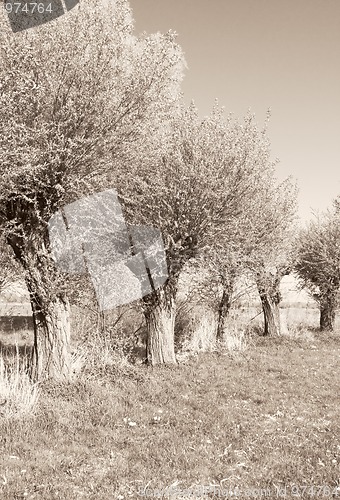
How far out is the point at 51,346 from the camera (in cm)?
1098

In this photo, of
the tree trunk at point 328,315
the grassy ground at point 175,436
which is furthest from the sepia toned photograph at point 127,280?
the tree trunk at point 328,315

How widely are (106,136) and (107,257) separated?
3.82 m

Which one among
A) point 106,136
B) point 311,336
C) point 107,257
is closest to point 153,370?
point 107,257

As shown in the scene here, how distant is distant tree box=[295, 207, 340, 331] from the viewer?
918 inches

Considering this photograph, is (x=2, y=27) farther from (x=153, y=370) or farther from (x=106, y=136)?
(x=153, y=370)

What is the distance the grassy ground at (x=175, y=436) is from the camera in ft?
21.7

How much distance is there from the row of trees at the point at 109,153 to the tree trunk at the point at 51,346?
3cm

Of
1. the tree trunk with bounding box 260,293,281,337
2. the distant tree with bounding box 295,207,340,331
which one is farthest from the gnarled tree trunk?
the tree trunk with bounding box 260,293,281,337

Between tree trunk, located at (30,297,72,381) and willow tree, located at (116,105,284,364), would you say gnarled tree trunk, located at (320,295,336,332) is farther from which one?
tree trunk, located at (30,297,72,381)

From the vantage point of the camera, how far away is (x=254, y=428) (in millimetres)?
8852

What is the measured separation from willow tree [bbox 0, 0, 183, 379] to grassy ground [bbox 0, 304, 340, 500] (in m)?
2.21

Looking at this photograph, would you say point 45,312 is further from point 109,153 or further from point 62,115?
point 62,115

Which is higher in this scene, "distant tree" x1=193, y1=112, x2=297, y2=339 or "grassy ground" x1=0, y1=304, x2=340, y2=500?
"distant tree" x1=193, y1=112, x2=297, y2=339

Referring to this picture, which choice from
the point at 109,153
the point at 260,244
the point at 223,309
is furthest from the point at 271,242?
the point at 109,153
